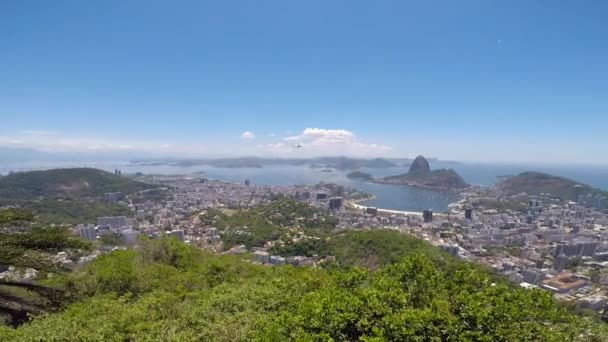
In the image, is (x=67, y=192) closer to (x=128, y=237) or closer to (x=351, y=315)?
(x=128, y=237)

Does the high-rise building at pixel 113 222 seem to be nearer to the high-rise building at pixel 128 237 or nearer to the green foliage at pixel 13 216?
the high-rise building at pixel 128 237

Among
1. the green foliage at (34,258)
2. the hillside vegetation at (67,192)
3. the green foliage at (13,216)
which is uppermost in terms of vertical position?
the green foliage at (13,216)

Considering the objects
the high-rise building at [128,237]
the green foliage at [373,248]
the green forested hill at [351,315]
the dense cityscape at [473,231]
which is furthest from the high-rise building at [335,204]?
the green forested hill at [351,315]

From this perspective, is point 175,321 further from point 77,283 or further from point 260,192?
point 260,192

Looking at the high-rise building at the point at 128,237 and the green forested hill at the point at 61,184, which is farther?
the green forested hill at the point at 61,184

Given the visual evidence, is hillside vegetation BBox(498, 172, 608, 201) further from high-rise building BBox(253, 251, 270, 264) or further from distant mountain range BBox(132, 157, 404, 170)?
distant mountain range BBox(132, 157, 404, 170)
